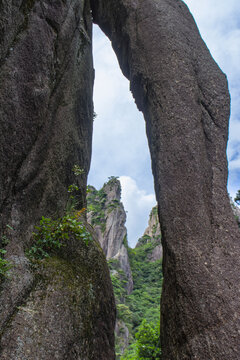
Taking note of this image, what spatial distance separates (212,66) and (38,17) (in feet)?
13.7

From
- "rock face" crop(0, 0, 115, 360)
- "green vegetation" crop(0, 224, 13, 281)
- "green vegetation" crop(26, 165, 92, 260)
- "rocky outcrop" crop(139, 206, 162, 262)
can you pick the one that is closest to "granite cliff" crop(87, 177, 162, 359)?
"rocky outcrop" crop(139, 206, 162, 262)

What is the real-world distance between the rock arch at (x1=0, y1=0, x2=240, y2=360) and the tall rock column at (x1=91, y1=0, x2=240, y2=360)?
0.8 inches

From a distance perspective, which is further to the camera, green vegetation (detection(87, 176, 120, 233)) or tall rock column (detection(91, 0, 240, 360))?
green vegetation (detection(87, 176, 120, 233))

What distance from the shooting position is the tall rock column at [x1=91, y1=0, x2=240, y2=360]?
11.8ft

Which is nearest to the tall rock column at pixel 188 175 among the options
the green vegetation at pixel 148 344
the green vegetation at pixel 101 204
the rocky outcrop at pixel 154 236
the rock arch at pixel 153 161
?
the rock arch at pixel 153 161

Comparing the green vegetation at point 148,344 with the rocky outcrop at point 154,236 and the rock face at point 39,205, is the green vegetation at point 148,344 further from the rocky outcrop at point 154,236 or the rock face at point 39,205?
the rocky outcrop at point 154,236

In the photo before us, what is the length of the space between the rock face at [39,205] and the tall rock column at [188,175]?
1.31 metres

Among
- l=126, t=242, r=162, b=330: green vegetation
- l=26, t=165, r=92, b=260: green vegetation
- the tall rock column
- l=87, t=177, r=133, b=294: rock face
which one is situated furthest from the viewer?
l=87, t=177, r=133, b=294: rock face

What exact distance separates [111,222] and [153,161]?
3268cm

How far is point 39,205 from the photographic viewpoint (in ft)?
15.7

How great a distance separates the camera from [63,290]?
3.83 meters

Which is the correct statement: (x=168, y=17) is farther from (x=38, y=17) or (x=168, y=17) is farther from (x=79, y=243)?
(x=79, y=243)

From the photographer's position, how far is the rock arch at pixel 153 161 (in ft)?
11.4

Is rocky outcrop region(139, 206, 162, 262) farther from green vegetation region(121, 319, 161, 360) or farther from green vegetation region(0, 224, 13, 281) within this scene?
green vegetation region(0, 224, 13, 281)
